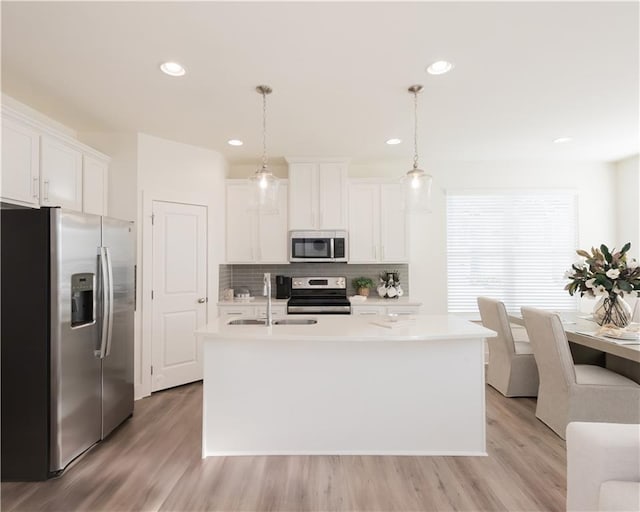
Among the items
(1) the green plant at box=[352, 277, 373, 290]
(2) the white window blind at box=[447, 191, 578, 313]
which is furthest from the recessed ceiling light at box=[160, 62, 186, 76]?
(2) the white window blind at box=[447, 191, 578, 313]

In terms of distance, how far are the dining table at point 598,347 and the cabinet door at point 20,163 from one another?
4.14 meters

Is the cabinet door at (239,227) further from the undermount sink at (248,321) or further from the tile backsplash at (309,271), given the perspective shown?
the undermount sink at (248,321)

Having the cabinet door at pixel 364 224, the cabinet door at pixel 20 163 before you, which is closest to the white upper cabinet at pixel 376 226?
the cabinet door at pixel 364 224

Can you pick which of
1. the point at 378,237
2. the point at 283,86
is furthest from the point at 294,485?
the point at 378,237

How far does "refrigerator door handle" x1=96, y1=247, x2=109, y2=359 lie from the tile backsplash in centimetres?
213

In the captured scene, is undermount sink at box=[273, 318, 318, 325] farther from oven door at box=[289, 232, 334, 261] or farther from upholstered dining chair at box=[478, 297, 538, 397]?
upholstered dining chair at box=[478, 297, 538, 397]

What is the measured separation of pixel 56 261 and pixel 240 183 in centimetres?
255

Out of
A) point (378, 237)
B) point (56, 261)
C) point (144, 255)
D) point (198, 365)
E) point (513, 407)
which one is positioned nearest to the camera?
point (56, 261)

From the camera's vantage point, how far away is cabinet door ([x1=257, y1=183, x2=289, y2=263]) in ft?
14.9

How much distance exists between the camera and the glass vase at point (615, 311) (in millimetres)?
2896

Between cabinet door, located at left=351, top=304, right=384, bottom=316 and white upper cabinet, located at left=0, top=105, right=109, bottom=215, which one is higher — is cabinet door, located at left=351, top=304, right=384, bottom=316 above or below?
below

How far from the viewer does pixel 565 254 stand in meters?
4.76

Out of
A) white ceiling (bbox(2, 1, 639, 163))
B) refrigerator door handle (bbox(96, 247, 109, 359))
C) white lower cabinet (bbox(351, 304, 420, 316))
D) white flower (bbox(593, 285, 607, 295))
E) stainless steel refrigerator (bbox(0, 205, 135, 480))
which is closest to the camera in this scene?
white ceiling (bbox(2, 1, 639, 163))

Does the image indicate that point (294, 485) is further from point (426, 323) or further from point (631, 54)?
point (631, 54)
